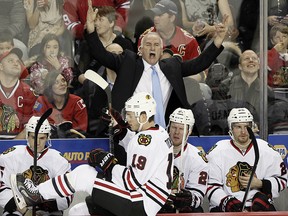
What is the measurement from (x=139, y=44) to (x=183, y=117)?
0.81m

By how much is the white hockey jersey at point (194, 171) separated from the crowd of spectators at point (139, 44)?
0.52 m

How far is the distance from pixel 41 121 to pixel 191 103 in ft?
4.51

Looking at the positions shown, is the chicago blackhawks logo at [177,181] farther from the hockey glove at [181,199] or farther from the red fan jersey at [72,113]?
the red fan jersey at [72,113]

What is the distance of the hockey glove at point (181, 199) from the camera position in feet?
23.5

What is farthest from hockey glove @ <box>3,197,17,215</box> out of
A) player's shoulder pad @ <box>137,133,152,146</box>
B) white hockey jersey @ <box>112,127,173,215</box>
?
player's shoulder pad @ <box>137,133,152,146</box>

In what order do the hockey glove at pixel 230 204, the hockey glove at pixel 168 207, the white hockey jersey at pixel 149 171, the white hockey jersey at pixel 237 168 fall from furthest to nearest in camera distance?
the white hockey jersey at pixel 237 168, the hockey glove at pixel 230 204, the hockey glove at pixel 168 207, the white hockey jersey at pixel 149 171

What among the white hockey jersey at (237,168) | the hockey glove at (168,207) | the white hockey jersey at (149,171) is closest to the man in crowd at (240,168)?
the white hockey jersey at (237,168)

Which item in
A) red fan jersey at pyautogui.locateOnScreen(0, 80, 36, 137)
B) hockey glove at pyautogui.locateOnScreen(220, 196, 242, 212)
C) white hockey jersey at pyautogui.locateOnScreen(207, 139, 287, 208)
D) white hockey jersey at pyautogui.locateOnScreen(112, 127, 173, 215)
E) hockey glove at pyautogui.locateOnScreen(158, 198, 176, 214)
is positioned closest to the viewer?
white hockey jersey at pyautogui.locateOnScreen(112, 127, 173, 215)

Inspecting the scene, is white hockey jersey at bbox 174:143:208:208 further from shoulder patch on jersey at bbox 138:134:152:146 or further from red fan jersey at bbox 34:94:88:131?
shoulder patch on jersey at bbox 138:134:152:146

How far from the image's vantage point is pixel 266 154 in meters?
7.53

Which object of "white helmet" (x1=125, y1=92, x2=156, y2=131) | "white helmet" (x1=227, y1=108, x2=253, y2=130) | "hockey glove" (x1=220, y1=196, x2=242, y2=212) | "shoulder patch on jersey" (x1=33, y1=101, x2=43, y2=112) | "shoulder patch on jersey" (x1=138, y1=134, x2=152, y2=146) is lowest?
"hockey glove" (x1=220, y1=196, x2=242, y2=212)

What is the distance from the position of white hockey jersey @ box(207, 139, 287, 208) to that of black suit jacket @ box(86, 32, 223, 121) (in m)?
0.48

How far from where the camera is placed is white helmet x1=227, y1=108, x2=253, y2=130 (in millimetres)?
7475

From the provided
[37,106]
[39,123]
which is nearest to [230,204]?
[39,123]
